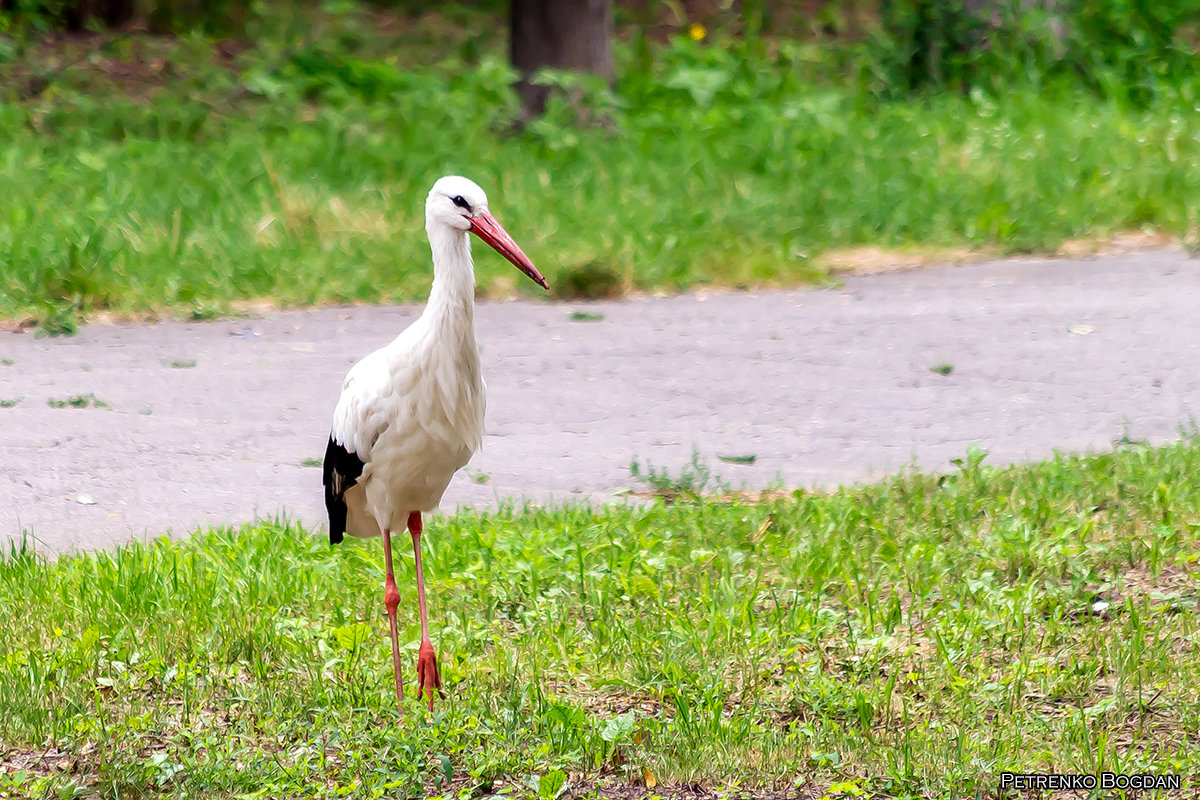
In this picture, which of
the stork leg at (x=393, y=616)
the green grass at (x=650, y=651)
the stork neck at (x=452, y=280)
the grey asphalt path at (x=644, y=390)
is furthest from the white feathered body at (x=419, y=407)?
the grey asphalt path at (x=644, y=390)

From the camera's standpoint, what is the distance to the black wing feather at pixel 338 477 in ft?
14.9

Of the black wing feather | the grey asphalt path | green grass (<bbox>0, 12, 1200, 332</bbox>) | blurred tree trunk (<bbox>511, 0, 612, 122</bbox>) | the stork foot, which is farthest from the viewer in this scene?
blurred tree trunk (<bbox>511, 0, 612, 122</bbox>)

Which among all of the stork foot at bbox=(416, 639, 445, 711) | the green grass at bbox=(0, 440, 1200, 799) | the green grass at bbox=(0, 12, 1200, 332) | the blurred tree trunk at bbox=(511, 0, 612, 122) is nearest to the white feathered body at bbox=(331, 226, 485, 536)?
the stork foot at bbox=(416, 639, 445, 711)

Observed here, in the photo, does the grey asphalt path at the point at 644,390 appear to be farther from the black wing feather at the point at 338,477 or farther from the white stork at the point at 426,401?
the white stork at the point at 426,401

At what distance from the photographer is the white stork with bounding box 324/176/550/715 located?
166 inches

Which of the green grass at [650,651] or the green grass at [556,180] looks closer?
the green grass at [650,651]

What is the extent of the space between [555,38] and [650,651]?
9.22 meters

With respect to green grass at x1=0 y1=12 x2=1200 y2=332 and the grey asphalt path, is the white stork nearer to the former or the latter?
the grey asphalt path

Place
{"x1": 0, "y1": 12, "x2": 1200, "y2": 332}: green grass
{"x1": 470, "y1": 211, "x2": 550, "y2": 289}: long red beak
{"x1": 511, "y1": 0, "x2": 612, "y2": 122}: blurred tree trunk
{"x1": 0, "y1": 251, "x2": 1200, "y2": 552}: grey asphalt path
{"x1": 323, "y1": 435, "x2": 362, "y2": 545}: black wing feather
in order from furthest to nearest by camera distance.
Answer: {"x1": 511, "y1": 0, "x2": 612, "y2": 122}: blurred tree trunk
{"x1": 0, "y1": 12, "x2": 1200, "y2": 332}: green grass
{"x1": 0, "y1": 251, "x2": 1200, "y2": 552}: grey asphalt path
{"x1": 323, "y1": 435, "x2": 362, "y2": 545}: black wing feather
{"x1": 470, "y1": 211, "x2": 550, "y2": 289}: long red beak

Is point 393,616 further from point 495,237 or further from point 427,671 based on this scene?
point 495,237

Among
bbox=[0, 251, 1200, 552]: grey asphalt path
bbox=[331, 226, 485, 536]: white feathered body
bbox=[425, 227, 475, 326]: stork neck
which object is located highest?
bbox=[425, 227, 475, 326]: stork neck

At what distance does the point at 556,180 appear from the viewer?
11.4 m

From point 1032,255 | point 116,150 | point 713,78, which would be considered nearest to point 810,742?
point 1032,255

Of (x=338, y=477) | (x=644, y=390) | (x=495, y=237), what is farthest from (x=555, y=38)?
(x=495, y=237)
